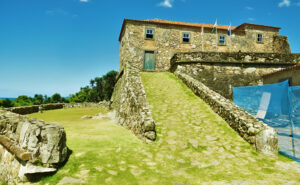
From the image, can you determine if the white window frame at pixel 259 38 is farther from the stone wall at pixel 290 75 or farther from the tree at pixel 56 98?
the tree at pixel 56 98

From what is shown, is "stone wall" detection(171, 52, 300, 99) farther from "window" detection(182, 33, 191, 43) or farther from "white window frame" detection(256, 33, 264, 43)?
"white window frame" detection(256, 33, 264, 43)

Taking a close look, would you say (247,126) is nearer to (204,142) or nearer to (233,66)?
(204,142)

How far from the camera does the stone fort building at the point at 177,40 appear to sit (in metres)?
19.1

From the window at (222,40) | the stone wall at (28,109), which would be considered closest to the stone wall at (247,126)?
the window at (222,40)

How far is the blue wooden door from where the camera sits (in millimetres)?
19156

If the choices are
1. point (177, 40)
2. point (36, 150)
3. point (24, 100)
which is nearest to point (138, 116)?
→ point (36, 150)

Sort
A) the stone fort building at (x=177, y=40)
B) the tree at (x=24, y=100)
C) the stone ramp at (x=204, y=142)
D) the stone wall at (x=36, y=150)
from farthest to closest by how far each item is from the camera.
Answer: the tree at (x=24, y=100), the stone fort building at (x=177, y=40), the stone ramp at (x=204, y=142), the stone wall at (x=36, y=150)

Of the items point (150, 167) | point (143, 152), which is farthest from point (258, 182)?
point (143, 152)

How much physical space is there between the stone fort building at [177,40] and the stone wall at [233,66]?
617cm

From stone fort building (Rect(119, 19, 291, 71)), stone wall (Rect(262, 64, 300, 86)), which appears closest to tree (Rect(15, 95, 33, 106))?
stone fort building (Rect(119, 19, 291, 71))

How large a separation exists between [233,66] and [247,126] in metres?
8.89

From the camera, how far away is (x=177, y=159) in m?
4.88

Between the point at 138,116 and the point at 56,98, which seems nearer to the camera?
the point at 138,116

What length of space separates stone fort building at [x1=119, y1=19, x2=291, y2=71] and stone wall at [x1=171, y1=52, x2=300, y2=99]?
243 inches
